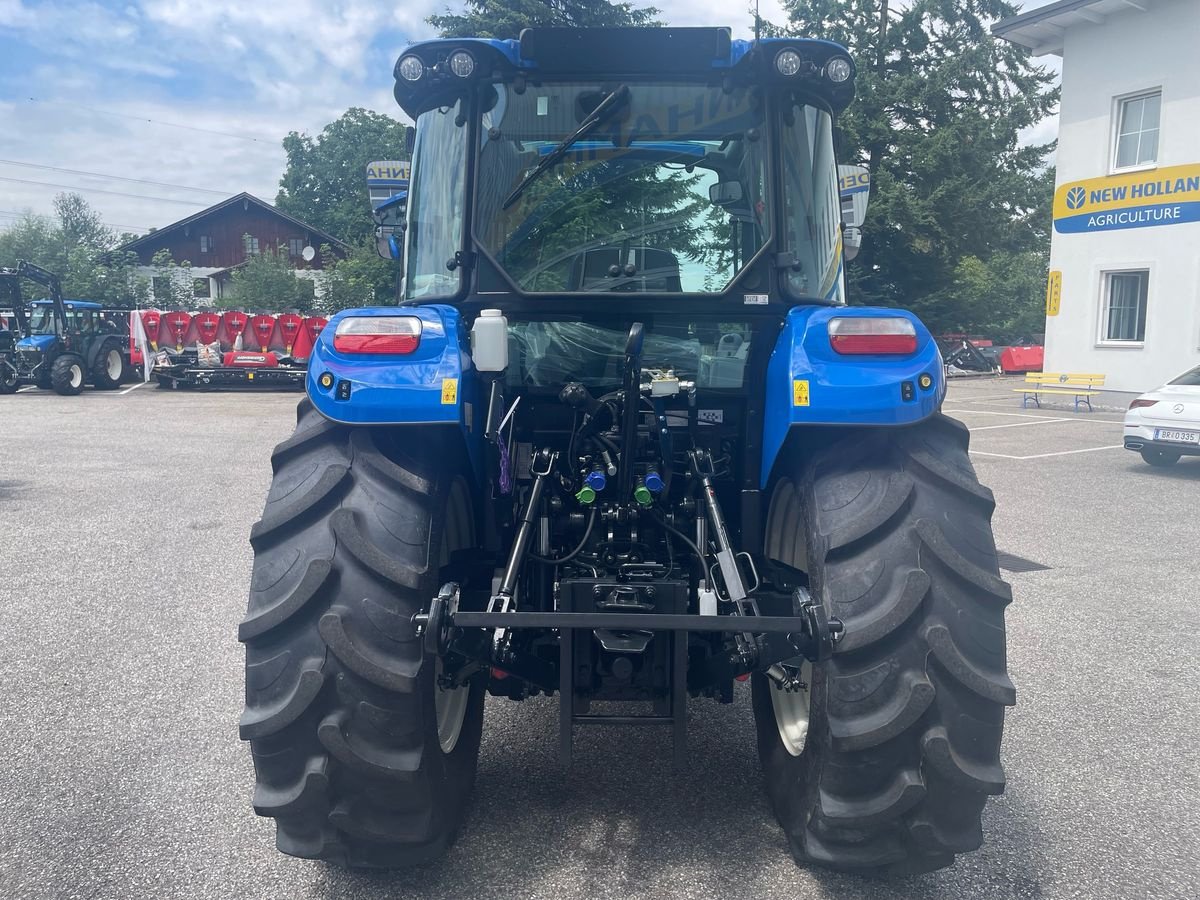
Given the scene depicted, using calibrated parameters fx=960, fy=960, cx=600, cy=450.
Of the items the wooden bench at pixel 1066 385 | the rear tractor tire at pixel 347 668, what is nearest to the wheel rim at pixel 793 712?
the rear tractor tire at pixel 347 668

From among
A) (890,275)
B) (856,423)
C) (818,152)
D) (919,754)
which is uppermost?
(890,275)

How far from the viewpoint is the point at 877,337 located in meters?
2.79

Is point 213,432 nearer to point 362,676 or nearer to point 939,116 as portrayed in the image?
→ point 362,676

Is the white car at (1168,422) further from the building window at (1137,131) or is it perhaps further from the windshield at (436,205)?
the windshield at (436,205)

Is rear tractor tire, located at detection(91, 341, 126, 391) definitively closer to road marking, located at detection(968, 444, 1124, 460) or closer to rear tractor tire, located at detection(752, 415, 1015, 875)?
road marking, located at detection(968, 444, 1124, 460)

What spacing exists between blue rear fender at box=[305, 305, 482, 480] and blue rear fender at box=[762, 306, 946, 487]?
0.99 meters

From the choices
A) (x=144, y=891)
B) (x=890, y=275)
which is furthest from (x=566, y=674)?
(x=890, y=275)

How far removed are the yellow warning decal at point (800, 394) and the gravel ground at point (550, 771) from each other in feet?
4.60

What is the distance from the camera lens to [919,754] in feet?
8.16

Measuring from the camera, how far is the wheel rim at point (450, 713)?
299 centimetres

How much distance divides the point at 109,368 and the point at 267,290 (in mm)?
15291

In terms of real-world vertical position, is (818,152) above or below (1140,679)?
above

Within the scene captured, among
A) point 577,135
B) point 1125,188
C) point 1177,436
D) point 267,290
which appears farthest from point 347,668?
point 267,290

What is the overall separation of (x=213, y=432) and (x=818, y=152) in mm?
14013
